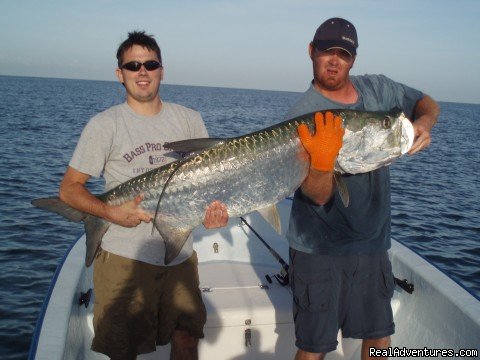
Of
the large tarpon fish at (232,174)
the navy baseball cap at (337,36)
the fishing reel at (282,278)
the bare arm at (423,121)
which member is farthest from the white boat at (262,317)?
the navy baseball cap at (337,36)

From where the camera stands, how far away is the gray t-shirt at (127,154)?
3.41 meters

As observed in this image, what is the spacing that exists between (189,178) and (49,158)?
16.8 m

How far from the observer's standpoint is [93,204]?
341 centimetres

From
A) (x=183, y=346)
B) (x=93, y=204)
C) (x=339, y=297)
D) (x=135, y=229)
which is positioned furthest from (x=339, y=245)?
(x=93, y=204)

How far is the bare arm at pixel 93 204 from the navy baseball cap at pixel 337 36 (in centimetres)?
194

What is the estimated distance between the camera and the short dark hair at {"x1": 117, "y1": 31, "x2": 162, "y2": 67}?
364 centimetres

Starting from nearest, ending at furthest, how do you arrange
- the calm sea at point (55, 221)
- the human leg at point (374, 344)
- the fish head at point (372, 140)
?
the fish head at point (372, 140), the human leg at point (374, 344), the calm sea at point (55, 221)

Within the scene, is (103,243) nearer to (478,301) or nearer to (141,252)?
(141,252)

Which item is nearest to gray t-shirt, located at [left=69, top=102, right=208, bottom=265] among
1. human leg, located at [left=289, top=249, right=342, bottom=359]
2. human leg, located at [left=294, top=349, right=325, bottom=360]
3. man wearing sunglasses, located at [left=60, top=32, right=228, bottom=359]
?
man wearing sunglasses, located at [left=60, top=32, right=228, bottom=359]

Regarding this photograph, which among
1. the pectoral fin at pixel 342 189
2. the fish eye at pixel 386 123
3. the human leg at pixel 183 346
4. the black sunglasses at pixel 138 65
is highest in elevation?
the black sunglasses at pixel 138 65

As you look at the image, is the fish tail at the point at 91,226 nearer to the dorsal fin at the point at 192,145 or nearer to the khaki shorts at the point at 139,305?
the khaki shorts at the point at 139,305

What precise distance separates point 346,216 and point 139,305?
1.83 meters

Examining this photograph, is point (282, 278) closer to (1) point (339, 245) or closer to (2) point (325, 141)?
(1) point (339, 245)

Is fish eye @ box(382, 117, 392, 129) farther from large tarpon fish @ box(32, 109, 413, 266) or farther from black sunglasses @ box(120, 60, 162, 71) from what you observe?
black sunglasses @ box(120, 60, 162, 71)
